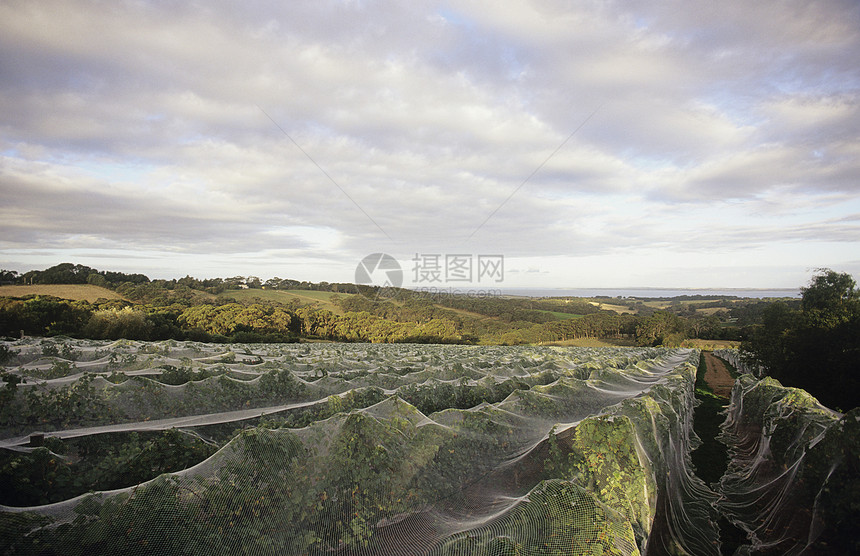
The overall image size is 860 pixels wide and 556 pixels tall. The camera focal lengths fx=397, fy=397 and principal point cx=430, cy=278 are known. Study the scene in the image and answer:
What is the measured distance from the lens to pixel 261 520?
3.78 meters

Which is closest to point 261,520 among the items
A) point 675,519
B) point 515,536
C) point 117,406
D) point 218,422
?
point 515,536

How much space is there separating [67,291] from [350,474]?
67.1 m

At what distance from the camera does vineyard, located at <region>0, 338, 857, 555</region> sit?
11.5 ft

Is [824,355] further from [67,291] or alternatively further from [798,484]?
[67,291]

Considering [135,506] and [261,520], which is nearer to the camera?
[135,506]

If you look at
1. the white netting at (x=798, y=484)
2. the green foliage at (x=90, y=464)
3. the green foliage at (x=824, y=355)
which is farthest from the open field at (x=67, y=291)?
the green foliage at (x=824, y=355)

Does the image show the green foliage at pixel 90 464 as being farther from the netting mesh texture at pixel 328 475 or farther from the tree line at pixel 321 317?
the tree line at pixel 321 317

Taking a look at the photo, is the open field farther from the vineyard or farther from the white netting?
the white netting

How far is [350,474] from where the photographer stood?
178 inches

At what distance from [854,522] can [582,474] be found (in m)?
3.16

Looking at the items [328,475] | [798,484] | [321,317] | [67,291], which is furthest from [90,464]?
[67,291]

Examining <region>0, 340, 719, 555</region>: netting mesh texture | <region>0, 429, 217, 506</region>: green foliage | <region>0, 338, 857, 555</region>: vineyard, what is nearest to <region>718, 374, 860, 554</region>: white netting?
<region>0, 338, 857, 555</region>: vineyard

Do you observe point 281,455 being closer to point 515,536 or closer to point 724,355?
point 515,536

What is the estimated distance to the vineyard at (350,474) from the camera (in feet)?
11.5
